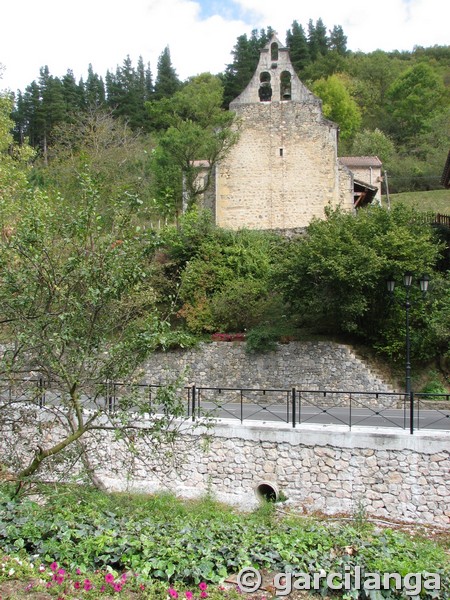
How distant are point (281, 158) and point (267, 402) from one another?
49.3 ft

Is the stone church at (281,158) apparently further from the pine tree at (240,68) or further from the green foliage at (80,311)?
the pine tree at (240,68)

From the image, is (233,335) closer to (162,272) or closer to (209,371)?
(209,371)

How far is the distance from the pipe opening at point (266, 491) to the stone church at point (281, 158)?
18510mm

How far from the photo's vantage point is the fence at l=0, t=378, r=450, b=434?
890 centimetres

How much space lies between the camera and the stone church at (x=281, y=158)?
29719 millimetres

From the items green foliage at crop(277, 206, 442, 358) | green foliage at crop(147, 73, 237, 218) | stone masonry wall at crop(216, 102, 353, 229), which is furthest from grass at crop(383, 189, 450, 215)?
green foliage at crop(277, 206, 442, 358)

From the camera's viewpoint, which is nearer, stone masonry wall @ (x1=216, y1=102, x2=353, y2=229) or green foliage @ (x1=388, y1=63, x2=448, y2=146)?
stone masonry wall @ (x1=216, y1=102, x2=353, y2=229)

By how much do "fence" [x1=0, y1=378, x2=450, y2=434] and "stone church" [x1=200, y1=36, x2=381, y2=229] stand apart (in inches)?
496

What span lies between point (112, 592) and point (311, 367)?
47.1ft

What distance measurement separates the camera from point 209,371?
70.9 feet

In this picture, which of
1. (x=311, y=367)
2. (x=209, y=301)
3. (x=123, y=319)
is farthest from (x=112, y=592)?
(x=209, y=301)

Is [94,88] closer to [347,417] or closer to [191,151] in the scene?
[191,151]

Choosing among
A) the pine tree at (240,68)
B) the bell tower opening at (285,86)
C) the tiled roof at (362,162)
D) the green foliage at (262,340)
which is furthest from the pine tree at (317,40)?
the green foliage at (262,340)

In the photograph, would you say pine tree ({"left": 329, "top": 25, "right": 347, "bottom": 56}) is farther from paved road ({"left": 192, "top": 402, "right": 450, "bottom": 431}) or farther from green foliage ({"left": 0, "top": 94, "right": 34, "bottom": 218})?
paved road ({"left": 192, "top": 402, "right": 450, "bottom": 431})
